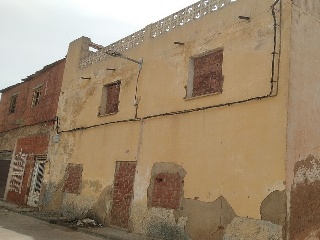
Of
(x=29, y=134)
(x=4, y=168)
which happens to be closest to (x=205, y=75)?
(x=29, y=134)

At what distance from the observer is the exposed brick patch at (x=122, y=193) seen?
9.57 m

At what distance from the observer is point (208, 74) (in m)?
8.40

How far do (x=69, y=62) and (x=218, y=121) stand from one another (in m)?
8.86

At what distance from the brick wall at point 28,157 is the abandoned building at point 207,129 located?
2529 mm

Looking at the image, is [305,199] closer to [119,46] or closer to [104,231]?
[104,231]

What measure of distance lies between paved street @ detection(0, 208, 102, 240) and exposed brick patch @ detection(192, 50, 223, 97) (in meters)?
4.73

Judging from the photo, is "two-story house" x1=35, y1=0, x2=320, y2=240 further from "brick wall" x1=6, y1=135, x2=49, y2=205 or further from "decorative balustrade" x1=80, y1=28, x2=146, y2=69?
"brick wall" x1=6, y1=135, x2=49, y2=205

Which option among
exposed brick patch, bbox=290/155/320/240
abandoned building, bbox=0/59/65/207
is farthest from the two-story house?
abandoned building, bbox=0/59/65/207

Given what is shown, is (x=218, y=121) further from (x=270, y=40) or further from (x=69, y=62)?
(x=69, y=62)

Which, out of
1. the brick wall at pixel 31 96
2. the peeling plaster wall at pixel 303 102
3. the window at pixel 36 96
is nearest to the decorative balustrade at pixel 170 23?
the peeling plaster wall at pixel 303 102

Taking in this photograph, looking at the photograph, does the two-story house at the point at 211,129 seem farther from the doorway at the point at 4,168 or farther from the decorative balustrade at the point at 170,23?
the doorway at the point at 4,168

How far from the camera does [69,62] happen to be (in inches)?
565

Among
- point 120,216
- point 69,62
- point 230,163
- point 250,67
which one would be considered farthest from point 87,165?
point 250,67

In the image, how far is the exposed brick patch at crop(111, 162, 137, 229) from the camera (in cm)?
957
